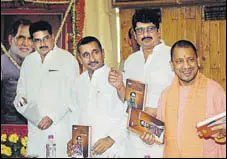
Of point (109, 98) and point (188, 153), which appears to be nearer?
point (188, 153)

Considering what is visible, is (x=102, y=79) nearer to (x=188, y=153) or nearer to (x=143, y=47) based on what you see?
(x=143, y=47)

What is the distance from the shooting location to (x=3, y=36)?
11.0 feet

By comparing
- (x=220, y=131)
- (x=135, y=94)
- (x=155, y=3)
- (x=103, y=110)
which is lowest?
(x=220, y=131)

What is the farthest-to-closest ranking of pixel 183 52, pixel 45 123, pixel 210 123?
pixel 45 123 < pixel 183 52 < pixel 210 123

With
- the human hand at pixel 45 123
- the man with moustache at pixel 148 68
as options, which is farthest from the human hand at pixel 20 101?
the man with moustache at pixel 148 68

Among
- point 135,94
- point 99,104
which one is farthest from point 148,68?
point 99,104

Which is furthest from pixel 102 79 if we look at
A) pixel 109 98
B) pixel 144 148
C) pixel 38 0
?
pixel 38 0

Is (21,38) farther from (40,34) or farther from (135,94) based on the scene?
(135,94)

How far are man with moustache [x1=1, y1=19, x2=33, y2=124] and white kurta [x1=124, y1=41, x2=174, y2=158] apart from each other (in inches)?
34.2

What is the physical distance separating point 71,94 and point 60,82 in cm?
12

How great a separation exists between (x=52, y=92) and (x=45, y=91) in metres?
0.05

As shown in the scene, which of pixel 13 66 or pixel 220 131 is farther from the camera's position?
pixel 13 66

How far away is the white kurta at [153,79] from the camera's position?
3119 mm

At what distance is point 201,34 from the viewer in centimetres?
313
